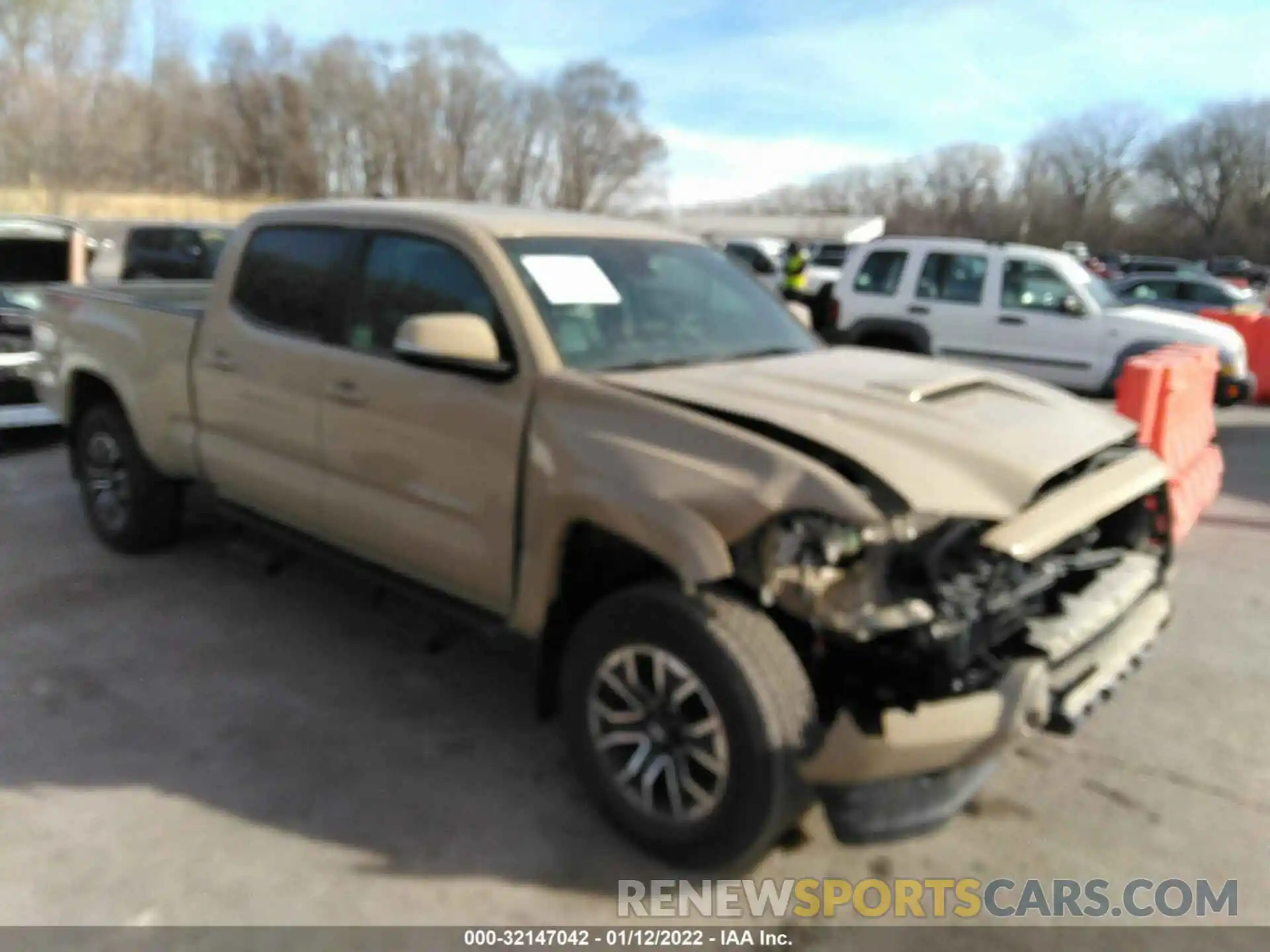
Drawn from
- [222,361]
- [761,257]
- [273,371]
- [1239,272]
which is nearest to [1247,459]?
[273,371]

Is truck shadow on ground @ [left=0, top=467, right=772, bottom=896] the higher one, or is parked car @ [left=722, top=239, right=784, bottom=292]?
parked car @ [left=722, top=239, right=784, bottom=292]

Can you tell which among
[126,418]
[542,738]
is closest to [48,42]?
[126,418]

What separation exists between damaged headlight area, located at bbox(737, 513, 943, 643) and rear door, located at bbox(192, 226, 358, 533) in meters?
2.18

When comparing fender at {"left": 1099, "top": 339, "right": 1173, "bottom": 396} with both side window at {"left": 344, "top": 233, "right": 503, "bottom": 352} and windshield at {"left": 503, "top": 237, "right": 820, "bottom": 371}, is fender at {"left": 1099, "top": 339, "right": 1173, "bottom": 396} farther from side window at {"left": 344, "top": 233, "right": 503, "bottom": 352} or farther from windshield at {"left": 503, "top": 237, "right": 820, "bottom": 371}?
side window at {"left": 344, "top": 233, "right": 503, "bottom": 352}

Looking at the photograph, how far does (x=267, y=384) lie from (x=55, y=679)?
1.46 metres

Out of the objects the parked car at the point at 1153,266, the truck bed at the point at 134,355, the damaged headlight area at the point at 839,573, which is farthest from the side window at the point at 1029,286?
the parked car at the point at 1153,266

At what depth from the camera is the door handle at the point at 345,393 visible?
395 centimetres

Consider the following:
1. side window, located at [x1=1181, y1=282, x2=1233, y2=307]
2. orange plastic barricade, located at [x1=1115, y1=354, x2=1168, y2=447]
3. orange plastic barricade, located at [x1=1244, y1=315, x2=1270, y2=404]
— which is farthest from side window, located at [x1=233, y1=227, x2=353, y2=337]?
side window, located at [x1=1181, y1=282, x2=1233, y2=307]

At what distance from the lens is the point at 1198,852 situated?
324cm

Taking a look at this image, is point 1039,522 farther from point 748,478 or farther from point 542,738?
point 542,738

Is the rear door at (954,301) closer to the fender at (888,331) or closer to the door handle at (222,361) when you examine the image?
the fender at (888,331)

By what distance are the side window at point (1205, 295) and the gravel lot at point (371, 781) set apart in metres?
14.5

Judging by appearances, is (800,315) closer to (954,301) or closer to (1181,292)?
(954,301)

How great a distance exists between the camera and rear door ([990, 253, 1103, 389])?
10.6 m
